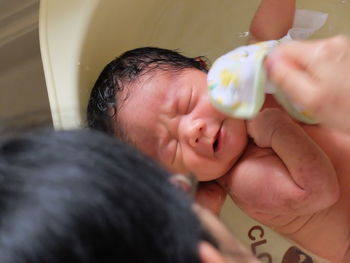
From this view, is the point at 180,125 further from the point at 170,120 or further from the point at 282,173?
the point at 282,173

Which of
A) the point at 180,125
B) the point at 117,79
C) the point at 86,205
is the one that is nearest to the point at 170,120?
the point at 180,125

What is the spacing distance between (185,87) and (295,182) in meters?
0.25

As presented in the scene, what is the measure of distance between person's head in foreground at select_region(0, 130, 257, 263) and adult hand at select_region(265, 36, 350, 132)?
0.22m

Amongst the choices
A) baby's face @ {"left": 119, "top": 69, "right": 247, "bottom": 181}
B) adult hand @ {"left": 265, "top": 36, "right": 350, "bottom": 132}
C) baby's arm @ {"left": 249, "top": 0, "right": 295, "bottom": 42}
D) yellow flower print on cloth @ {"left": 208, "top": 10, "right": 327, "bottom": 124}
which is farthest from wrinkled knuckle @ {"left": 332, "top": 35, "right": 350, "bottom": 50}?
baby's arm @ {"left": 249, "top": 0, "right": 295, "bottom": 42}

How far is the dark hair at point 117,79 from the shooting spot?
904 mm

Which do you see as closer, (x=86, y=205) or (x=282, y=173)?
(x=86, y=205)

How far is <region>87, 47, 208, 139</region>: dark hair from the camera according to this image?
904 mm

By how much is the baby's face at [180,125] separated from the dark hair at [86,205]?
1.32 ft

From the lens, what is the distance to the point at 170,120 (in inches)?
35.2

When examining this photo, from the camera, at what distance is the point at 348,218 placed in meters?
0.94

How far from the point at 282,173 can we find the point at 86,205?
1.71 ft

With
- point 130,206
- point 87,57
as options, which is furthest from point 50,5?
point 130,206

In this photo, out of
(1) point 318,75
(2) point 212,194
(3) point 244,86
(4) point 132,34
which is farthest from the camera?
(4) point 132,34

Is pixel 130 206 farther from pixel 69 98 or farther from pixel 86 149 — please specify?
pixel 69 98
